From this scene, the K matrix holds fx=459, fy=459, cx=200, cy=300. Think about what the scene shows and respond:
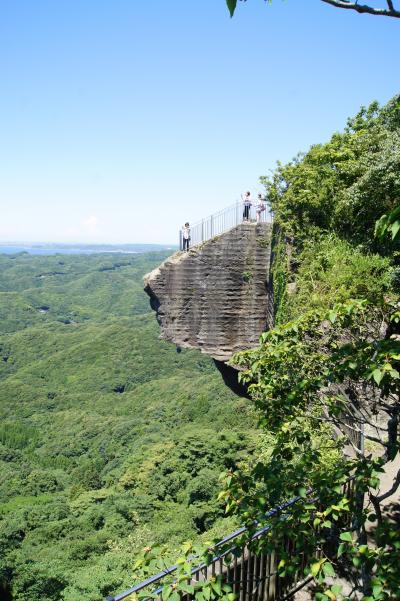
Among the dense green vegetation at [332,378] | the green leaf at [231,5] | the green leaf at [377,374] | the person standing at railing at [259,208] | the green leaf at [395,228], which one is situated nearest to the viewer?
the green leaf at [231,5]

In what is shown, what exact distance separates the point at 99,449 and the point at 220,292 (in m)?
51.3

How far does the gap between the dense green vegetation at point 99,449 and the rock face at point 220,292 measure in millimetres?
9165

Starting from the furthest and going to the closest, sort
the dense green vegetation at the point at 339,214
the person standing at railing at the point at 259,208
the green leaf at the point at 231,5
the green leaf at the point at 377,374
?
the person standing at railing at the point at 259,208, the dense green vegetation at the point at 339,214, the green leaf at the point at 377,374, the green leaf at the point at 231,5

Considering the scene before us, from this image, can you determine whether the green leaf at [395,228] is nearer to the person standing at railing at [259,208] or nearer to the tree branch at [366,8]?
the tree branch at [366,8]

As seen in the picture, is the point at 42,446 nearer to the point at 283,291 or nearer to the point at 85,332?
the point at 85,332

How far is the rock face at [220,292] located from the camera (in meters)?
13.5

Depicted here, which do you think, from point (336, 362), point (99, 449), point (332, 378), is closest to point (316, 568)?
point (332, 378)

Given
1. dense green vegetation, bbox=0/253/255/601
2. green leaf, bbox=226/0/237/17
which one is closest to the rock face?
dense green vegetation, bbox=0/253/255/601

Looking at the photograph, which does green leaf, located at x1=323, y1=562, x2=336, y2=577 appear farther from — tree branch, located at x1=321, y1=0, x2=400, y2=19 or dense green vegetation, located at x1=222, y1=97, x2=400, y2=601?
tree branch, located at x1=321, y1=0, x2=400, y2=19

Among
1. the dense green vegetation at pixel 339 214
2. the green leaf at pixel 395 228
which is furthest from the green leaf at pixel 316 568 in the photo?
the dense green vegetation at pixel 339 214

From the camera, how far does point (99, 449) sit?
59188 mm

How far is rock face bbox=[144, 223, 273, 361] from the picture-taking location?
44.2 ft

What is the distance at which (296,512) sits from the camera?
3.66 metres

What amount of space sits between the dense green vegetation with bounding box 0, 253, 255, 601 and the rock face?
9165 mm
